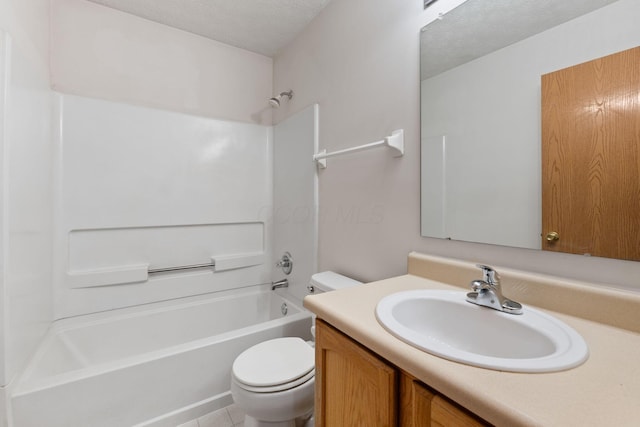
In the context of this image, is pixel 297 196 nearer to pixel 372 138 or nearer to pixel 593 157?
pixel 372 138

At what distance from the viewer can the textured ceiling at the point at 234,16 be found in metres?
1.71

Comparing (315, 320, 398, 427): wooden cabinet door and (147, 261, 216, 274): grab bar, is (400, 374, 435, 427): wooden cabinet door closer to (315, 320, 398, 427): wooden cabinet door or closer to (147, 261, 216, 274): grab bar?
(315, 320, 398, 427): wooden cabinet door

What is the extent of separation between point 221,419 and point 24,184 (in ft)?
4.94

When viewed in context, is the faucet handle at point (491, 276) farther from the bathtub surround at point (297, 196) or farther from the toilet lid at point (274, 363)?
the bathtub surround at point (297, 196)

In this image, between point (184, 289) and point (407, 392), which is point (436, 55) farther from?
point (184, 289)

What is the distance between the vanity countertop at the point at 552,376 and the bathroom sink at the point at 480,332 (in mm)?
18

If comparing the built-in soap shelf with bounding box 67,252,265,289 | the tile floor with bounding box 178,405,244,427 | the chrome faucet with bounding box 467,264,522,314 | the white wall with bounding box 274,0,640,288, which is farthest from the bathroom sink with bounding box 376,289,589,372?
the built-in soap shelf with bounding box 67,252,265,289

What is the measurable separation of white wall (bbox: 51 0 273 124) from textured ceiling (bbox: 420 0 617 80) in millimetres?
1614

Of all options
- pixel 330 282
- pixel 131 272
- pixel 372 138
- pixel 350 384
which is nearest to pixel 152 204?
pixel 131 272

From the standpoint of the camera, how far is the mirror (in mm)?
762

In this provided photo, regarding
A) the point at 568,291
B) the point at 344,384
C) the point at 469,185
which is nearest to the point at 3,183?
the point at 344,384

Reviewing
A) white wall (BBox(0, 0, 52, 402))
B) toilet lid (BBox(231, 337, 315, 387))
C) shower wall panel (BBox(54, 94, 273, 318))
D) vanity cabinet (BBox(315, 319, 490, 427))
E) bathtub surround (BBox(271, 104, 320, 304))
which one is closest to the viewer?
vanity cabinet (BBox(315, 319, 490, 427))

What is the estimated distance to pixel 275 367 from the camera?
3.92ft

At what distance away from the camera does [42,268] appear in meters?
1.42
